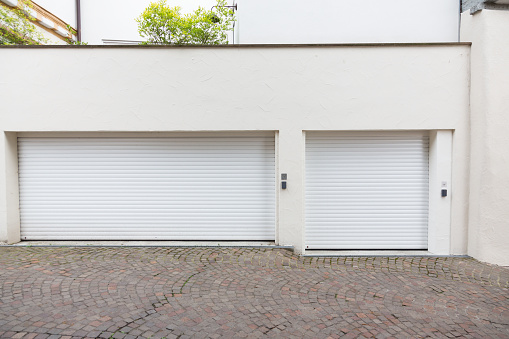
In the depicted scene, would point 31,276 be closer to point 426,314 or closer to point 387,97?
point 426,314

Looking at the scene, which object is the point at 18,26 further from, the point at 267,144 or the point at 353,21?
the point at 353,21

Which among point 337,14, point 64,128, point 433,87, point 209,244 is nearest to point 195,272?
point 209,244

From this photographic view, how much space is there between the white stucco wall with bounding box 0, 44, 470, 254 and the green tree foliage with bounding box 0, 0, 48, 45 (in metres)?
2.39

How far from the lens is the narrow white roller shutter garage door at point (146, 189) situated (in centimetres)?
632

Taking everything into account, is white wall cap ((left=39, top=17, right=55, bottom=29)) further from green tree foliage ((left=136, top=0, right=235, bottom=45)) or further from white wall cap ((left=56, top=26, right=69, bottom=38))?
green tree foliage ((left=136, top=0, right=235, bottom=45))

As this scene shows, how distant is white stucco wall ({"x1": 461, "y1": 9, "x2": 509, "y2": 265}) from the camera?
5.45 meters

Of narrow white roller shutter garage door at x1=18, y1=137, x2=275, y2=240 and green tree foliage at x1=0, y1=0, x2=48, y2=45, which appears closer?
narrow white roller shutter garage door at x1=18, y1=137, x2=275, y2=240

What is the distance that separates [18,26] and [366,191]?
9.47 meters

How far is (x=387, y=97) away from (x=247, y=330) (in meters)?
Result: 4.71

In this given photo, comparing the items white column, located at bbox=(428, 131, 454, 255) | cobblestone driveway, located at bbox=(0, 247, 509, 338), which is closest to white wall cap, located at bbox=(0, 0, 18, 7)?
cobblestone driveway, located at bbox=(0, 247, 509, 338)

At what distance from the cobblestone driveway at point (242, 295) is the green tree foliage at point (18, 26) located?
538cm

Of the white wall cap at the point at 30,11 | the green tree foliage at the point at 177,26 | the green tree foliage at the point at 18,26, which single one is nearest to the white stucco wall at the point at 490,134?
the green tree foliage at the point at 177,26

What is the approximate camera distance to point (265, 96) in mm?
5867

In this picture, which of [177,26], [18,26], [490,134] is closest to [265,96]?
[177,26]
